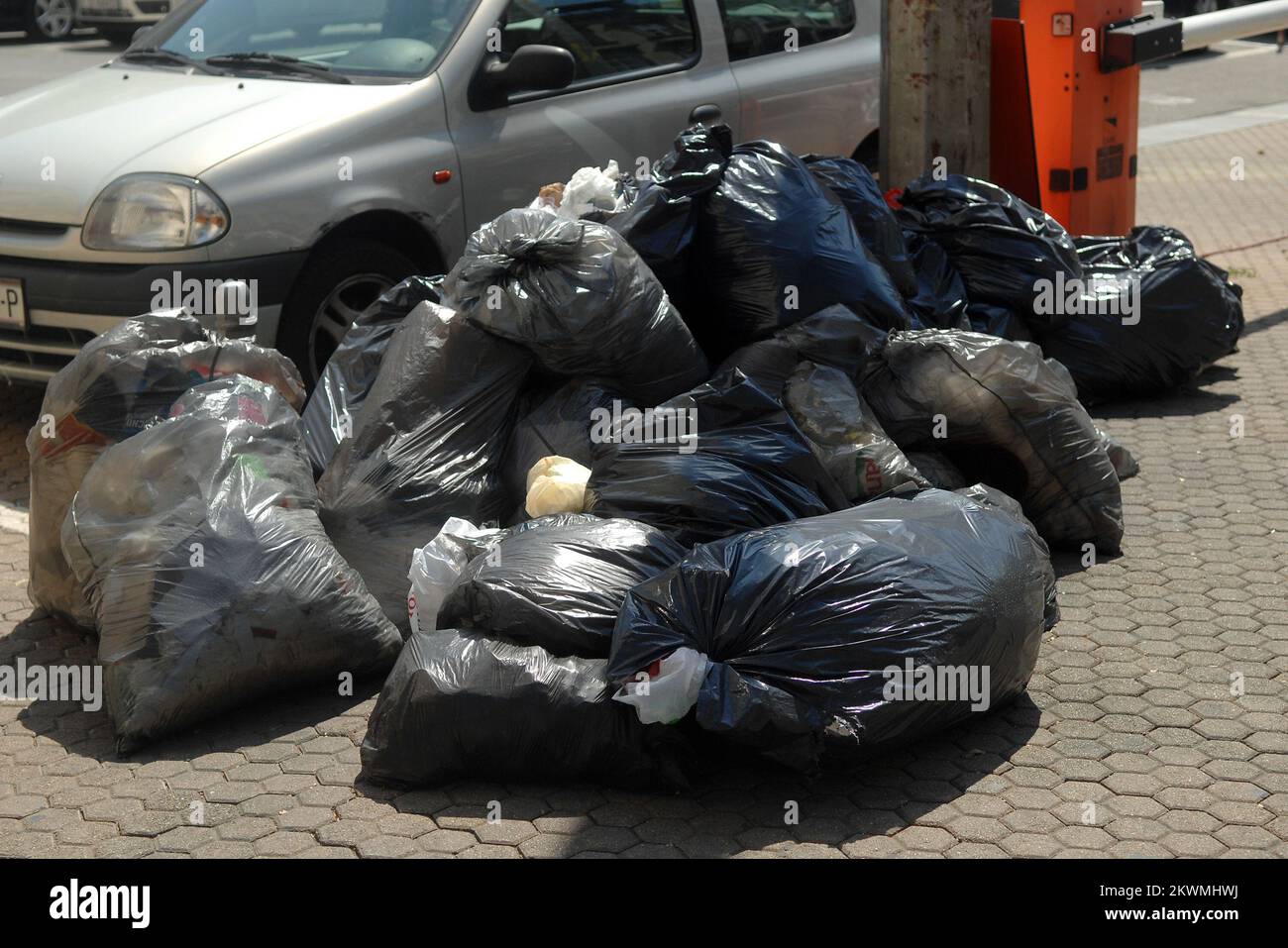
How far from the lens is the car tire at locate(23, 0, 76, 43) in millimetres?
17562

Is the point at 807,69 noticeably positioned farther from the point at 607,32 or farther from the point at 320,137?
the point at 320,137

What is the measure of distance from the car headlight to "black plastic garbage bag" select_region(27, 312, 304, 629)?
0.86m

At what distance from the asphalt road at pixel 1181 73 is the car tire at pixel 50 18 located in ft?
0.69

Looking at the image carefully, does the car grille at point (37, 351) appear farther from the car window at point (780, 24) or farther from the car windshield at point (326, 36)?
the car window at point (780, 24)

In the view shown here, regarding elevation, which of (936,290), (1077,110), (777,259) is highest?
(1077,110)

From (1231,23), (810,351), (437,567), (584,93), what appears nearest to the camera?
(437,567)

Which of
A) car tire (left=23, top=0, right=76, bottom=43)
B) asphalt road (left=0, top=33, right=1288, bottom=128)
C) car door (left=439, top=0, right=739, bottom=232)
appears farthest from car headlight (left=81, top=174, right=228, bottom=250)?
car tire (left=23, top=0, right=76, bottom=43)

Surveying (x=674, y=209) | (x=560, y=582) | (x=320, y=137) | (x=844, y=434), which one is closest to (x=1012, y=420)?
(x=844, y=434)

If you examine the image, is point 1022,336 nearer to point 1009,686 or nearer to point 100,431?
point 1009,686

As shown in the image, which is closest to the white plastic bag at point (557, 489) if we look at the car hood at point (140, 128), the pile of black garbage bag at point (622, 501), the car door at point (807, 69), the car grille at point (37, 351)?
the pile of black garbage bag at point (622, 501)

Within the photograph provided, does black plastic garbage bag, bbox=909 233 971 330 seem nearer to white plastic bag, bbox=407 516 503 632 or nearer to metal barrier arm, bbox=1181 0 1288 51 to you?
white plastic bag, bbox=407 516 503 632

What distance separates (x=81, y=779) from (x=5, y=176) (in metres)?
2.74

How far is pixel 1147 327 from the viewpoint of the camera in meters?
5.71

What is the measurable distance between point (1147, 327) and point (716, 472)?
275 centimetres
